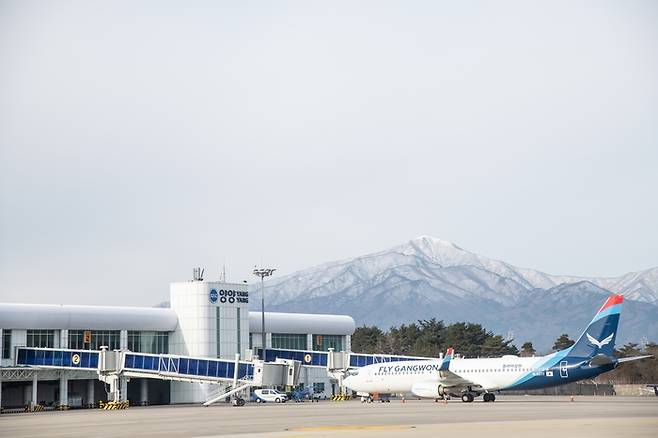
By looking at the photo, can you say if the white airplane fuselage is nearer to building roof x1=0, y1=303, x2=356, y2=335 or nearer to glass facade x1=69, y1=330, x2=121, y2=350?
building roof x1=0, y1=303, x2=356, y2=335

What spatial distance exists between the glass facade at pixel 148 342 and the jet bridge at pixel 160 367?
910cm

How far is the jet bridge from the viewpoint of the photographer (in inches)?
3428

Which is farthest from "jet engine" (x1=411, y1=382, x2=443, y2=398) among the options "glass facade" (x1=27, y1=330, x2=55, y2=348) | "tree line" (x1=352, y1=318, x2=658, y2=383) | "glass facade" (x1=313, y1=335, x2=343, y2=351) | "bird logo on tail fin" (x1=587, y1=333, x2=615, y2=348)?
"tree line" (x1=352, y1=318, x2=658, y2=383)

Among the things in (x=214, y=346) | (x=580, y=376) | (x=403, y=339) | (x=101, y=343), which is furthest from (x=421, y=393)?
(x=403, y=339)

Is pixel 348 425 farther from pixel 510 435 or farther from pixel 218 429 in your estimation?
pixel 510 435

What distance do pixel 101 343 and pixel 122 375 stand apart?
1020cm

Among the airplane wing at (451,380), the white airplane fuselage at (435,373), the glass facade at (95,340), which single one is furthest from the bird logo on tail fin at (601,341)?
the glass facade at (95,340)

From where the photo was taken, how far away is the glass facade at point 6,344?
90.4 metres

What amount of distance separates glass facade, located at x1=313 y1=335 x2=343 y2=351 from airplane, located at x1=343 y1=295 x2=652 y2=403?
2632 cm

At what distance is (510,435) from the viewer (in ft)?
127

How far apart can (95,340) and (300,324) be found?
26.4 m

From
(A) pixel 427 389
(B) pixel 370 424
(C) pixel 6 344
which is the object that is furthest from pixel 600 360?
(C) pixel 6 344

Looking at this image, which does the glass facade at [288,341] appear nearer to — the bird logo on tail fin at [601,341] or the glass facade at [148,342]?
the glass facade at [148,342]

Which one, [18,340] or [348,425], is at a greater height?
[18,340]
